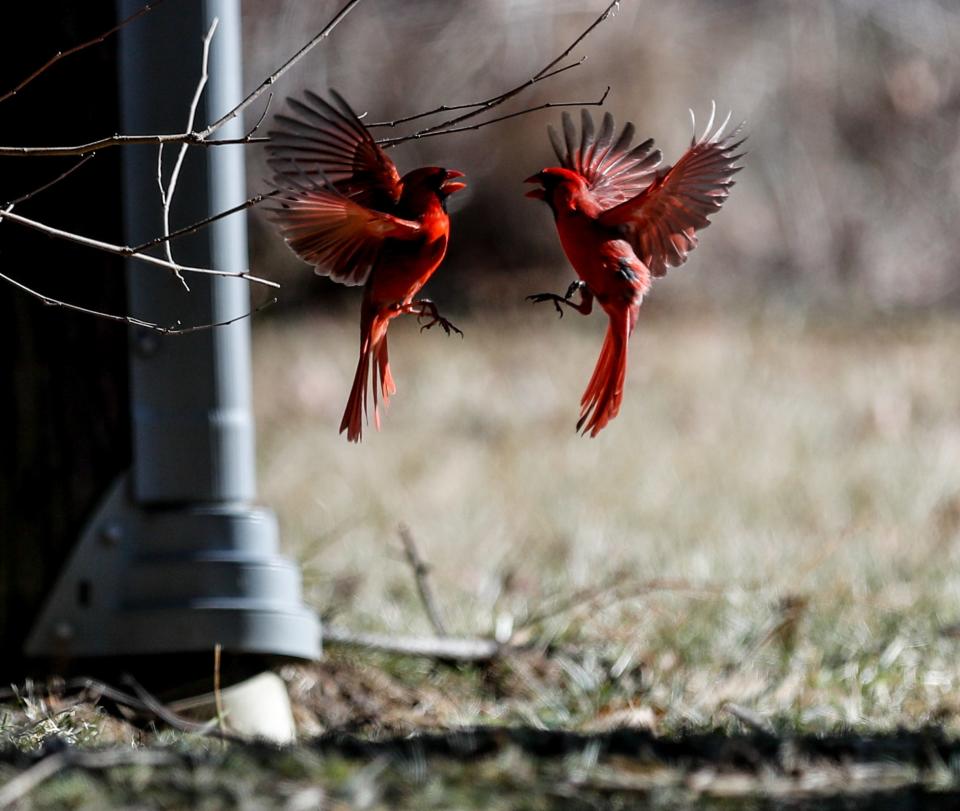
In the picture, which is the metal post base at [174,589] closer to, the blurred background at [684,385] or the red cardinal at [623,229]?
the blurred background at [684,385]

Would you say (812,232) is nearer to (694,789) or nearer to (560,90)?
(560,90)

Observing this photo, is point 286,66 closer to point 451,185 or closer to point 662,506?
point 451,185

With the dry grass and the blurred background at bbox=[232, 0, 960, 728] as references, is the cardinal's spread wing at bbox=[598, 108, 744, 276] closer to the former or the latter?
the dry grass

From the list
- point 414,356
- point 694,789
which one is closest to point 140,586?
point 694,789

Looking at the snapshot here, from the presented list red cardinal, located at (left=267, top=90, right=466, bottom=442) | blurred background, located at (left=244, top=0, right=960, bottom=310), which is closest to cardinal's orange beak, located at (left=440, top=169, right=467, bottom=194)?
red cardinal, located at (left=267, top=90, right=466, bottom=442)

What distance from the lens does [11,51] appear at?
2703 millimetres

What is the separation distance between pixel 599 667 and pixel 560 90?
480 cm

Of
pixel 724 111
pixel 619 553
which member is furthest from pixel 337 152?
pixel 724 111

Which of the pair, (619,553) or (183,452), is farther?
(619,553)

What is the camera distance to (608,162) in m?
1.71

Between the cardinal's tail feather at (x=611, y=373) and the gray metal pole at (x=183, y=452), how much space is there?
1.12 metres

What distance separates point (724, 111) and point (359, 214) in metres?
7.16

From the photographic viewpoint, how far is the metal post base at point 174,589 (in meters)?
2.57

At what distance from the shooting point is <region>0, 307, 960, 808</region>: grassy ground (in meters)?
1.48
